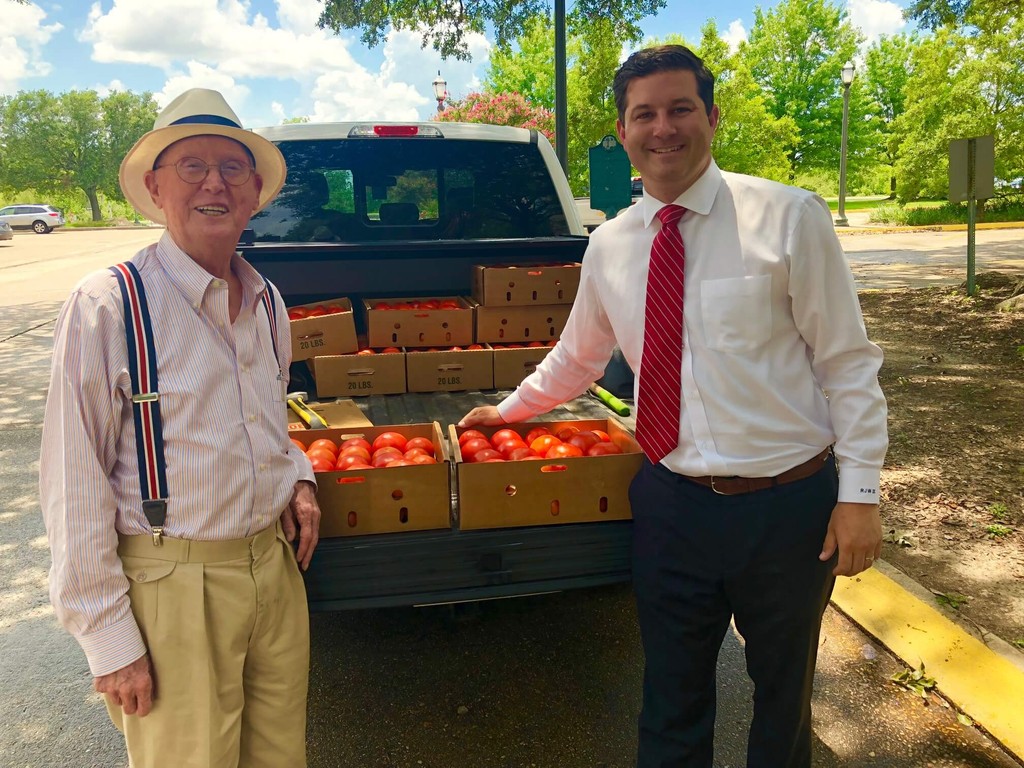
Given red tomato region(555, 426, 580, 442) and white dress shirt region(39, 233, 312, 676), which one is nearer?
white dress shirt region(39, 233, 312, 676)

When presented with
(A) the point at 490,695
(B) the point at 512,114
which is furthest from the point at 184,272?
(B) the point at 512,114

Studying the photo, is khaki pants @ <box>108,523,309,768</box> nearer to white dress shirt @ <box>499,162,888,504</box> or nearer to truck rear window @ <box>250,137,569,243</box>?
white dress shirt @ <box>499,162,888,504</box>

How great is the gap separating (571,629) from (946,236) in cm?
2551

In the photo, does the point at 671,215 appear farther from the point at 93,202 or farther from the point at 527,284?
the point at 93,202

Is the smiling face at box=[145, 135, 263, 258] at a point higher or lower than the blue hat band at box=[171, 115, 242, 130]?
lower

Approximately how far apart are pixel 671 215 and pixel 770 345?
460mm

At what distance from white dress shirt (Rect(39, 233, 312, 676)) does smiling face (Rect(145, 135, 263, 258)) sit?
5 cm

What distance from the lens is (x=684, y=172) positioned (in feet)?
7.47

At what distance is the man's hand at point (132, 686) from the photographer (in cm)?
193

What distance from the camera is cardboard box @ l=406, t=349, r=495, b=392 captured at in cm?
450

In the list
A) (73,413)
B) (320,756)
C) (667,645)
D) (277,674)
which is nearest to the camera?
(73,413)

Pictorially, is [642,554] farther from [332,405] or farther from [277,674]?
[332,405]

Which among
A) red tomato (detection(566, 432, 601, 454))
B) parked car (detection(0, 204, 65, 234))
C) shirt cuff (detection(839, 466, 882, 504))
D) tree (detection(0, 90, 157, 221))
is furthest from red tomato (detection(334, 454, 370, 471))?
tree (detection(0, 90, 157, 221))

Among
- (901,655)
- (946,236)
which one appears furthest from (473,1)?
(946,236)
